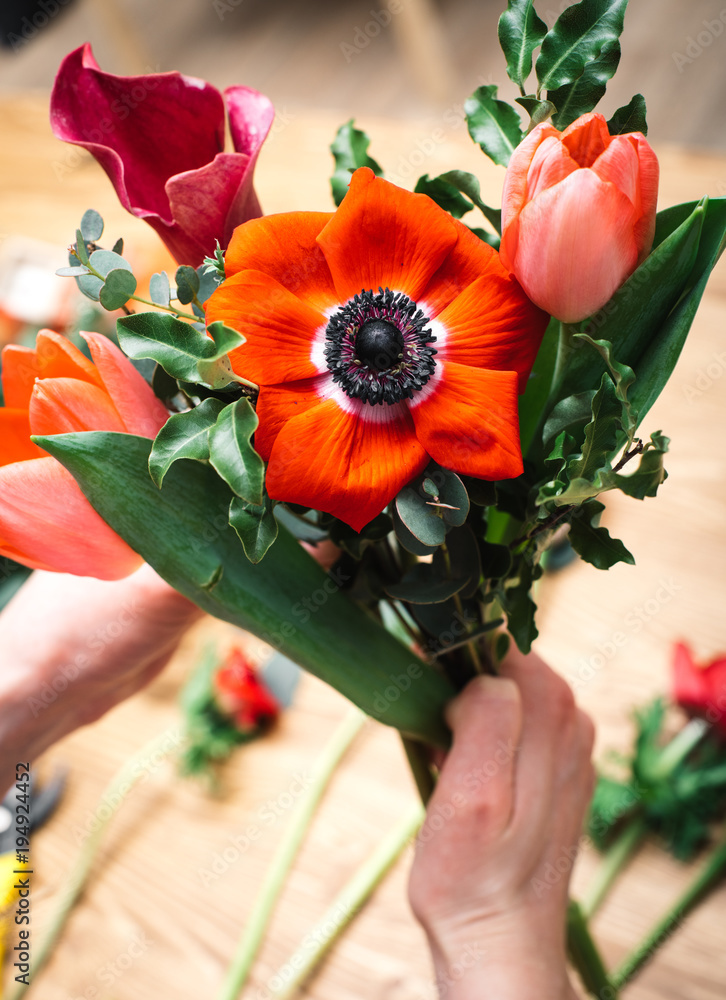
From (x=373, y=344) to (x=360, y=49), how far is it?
2476mm

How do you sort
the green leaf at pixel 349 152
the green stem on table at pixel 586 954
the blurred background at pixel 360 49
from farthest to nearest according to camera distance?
the blurred background at pixel 360 49 → the green stem on table at pixel 586 954 → the green leaf at pixel 349 152

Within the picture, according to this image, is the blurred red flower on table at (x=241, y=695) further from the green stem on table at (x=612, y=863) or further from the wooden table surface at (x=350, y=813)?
the green stem on table at (x=612, y=863)

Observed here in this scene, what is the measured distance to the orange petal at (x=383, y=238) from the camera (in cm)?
32

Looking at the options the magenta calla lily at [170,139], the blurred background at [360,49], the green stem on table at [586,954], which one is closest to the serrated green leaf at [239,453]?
the magenta calla lily at [170,139]

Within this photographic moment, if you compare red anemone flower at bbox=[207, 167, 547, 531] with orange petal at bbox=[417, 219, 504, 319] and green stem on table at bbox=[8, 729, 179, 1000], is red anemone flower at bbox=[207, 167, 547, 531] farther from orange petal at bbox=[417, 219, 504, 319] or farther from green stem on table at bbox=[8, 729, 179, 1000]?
green stem on table at bbox=[8, 729, 179, 1000]

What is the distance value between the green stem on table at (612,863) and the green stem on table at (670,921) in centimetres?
4

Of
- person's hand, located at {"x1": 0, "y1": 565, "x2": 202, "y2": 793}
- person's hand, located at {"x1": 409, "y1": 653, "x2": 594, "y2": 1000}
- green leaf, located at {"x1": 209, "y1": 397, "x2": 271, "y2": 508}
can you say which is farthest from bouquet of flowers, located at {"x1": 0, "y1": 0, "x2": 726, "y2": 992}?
person's hand, located at {"x1": 0, "y1": 565, "x2": 202, "y2": 793}

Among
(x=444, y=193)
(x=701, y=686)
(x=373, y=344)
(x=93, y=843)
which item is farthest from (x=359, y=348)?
(x=93, y=843)

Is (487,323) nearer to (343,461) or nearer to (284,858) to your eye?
(343,461)

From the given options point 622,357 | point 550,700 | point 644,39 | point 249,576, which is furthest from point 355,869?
point 644,39

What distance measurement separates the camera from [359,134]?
433mm

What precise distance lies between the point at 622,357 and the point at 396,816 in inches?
19.3

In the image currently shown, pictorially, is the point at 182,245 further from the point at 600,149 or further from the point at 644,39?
the point at 644,39

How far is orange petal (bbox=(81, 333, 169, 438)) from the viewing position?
34 cm
